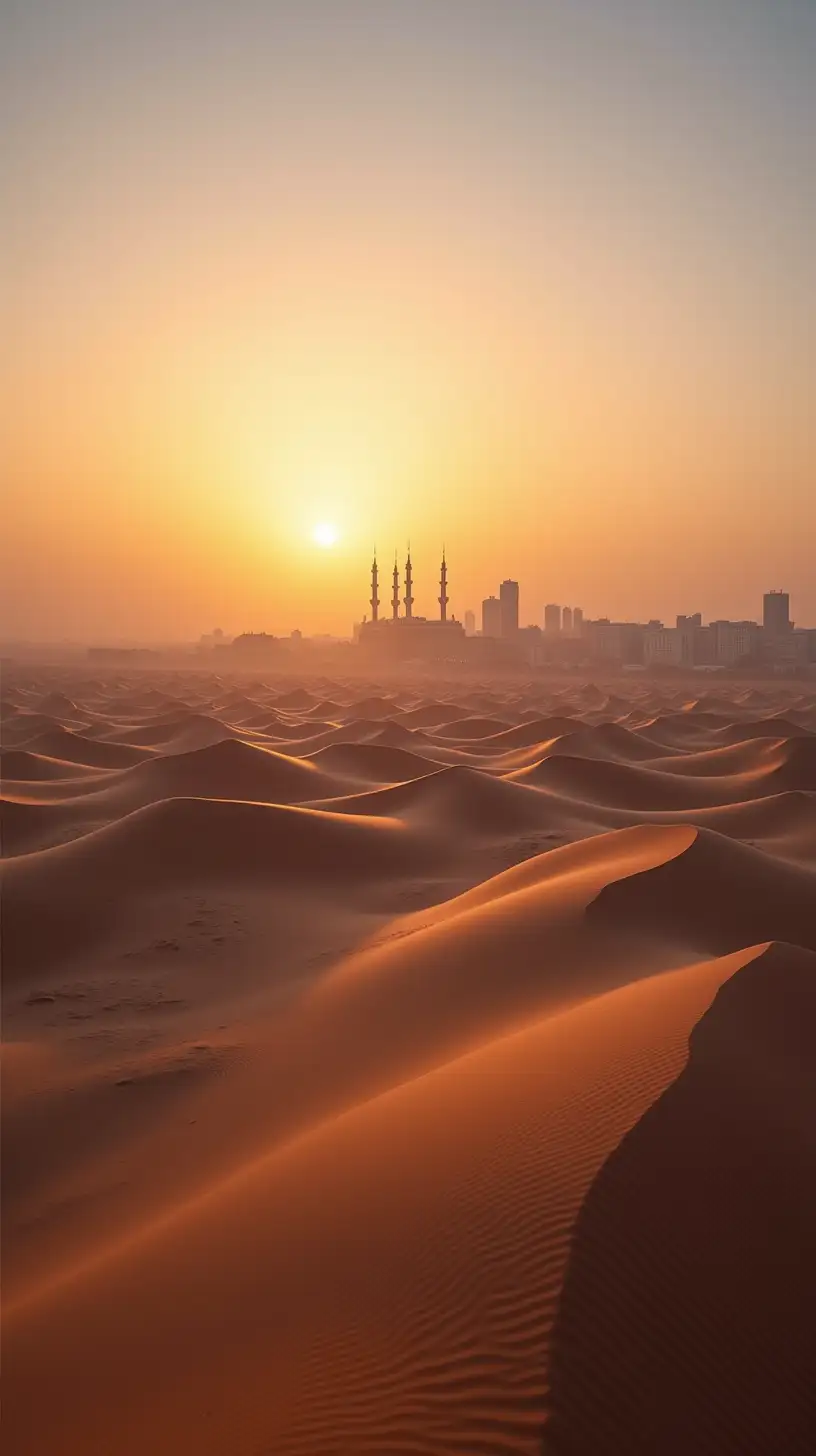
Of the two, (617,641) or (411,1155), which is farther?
(617,641)

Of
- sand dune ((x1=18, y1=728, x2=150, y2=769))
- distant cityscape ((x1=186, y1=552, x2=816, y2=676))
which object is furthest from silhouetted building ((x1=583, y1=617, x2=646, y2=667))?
sand dune ((x1=18, y1=728, x2=150, y2=769))

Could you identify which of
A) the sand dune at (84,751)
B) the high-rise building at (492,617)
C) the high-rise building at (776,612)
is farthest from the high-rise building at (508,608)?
the sand dune at (84,751)

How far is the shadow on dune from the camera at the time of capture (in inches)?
104

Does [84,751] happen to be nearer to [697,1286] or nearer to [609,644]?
[697,1286]

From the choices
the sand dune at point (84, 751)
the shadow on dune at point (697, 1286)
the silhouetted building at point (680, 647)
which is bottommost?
the sand dune at point (84, 751)

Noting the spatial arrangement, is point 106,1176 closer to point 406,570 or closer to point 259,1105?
point 259,1105

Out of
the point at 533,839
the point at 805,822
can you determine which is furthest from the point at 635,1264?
the point at 805,822

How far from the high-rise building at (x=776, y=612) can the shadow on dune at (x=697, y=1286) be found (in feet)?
421

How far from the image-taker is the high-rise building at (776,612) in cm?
12450

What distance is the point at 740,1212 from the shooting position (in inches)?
138

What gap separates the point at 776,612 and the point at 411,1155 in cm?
13118

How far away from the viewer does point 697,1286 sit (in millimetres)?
3105

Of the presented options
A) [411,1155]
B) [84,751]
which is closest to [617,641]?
[84,751]

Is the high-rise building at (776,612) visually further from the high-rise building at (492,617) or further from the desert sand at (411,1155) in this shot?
the desert sand at (411,1155)
